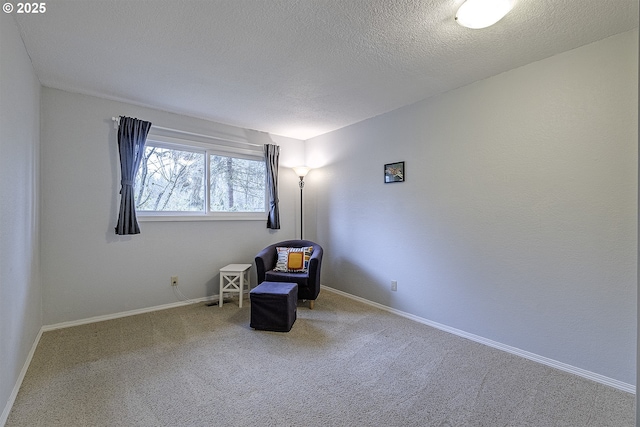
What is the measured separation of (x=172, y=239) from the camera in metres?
3.44

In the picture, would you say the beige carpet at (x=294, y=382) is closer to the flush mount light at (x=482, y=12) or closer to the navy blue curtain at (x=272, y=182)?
the navy blue curtain at (x=272, y=182)

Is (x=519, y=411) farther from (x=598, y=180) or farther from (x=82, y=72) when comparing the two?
(x=82, y=72)

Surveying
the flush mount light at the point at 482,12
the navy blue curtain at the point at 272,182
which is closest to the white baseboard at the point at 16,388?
the navy blue curtain at the point at 272,182

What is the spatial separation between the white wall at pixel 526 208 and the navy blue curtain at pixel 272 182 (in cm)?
152

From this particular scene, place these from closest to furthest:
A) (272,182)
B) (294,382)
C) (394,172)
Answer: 1. (294,382)
2. (394,172)
3. (272,182)

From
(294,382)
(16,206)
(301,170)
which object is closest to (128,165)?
(16,206)

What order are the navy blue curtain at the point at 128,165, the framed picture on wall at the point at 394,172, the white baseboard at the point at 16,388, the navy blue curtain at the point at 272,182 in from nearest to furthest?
the white baseboard at the point at 16,388 < the navy blue curtain at the point at 128,165 < the framed picture on wall at the point at 394,172 < the navy blue curtain at the point at 272,182

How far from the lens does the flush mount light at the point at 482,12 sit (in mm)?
1546

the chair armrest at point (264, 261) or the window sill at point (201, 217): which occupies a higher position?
the window sill at point (201, 217)

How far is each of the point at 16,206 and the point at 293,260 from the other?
2501mm

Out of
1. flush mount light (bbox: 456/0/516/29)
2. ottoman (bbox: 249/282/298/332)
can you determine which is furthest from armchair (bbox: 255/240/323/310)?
flush mount light (bbox: 456/0/516/29)

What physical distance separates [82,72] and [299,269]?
293cm

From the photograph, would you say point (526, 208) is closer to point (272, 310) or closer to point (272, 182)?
point (272, 310)

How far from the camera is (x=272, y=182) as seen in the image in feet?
13.7
